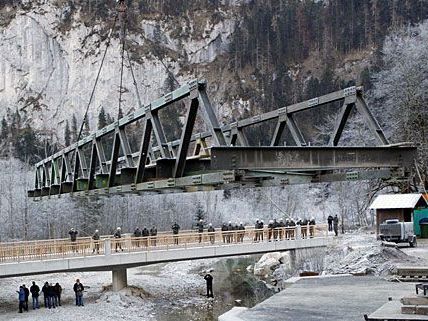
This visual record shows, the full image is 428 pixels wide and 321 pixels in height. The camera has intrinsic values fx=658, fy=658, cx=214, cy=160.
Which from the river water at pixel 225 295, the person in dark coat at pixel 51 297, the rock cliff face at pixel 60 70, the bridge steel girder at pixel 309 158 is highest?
the rock cliff face at pixel 60 70

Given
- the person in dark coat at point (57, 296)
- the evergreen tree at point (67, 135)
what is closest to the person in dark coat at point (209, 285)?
the person in dark coat at point (57, 296)

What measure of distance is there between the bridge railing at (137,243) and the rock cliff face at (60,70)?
256 feet

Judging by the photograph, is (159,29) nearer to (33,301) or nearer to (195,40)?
(195,40)

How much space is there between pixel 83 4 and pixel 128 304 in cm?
10565

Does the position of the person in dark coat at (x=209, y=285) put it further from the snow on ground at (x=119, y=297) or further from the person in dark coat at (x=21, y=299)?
the person in dark coat at (x=21, y=299)

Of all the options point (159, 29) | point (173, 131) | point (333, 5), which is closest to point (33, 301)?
point (173, 131)

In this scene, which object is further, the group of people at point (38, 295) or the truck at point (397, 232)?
the group of people at point (38, 295)

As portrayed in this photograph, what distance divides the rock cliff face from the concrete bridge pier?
261 ft

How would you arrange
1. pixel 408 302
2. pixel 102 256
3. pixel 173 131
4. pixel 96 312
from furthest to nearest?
pixel 173 131 → pixel 102 256 → pixel 96 312 → pixel 408 302

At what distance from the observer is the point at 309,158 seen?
12.9m

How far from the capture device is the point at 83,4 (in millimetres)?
128375

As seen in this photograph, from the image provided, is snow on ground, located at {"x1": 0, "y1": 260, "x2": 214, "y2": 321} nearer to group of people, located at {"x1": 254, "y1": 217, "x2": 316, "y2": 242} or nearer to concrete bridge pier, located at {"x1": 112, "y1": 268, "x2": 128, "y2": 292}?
concrete bridge pier, located at {"x1": 112, "y1": 268, "x2": 128, "y2": 292}

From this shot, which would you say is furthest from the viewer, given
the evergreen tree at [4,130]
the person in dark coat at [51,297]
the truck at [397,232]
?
the evergreen tree at [4,130]

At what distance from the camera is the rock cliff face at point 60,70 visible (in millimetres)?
114062
